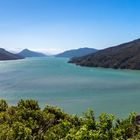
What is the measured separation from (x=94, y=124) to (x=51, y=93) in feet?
248

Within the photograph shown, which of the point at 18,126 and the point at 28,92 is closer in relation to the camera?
the point at 18,126

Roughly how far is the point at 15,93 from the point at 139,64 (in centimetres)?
10627

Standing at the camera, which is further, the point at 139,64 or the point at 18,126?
the point at 139,64

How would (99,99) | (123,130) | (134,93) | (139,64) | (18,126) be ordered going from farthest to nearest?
(139,64) < (134,93) < (99,99) < (18,126) < (123,130)

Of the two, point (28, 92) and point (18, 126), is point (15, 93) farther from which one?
point (18, 126)

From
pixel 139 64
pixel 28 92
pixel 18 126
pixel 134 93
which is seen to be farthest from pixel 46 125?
pixel 139 64

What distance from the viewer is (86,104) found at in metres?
78.8

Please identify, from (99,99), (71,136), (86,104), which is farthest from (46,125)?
(99,99)

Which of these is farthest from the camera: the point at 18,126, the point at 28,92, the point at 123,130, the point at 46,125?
the point at 28,92

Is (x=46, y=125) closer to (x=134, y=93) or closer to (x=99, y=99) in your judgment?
(x=99, y=99)

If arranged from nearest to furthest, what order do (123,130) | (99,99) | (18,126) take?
(123,130) < (18,126) < (99,99)

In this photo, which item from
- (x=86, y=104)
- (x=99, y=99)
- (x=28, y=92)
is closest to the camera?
(x=86, y=104)

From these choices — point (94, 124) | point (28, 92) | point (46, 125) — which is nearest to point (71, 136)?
point (94, 124)

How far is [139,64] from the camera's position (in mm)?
194125
